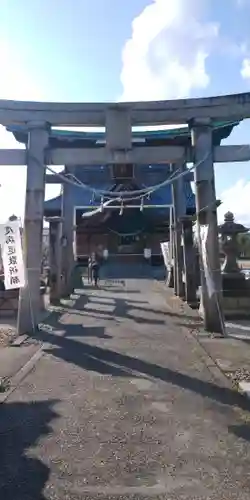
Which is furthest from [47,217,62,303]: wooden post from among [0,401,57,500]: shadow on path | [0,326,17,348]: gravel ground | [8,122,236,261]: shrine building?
[8,122,236,261]: shrine building

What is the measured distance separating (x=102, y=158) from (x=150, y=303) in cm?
665

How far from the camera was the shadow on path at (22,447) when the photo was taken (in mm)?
3482

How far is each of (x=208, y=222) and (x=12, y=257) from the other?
14.4ft

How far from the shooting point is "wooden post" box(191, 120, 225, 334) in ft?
32.8

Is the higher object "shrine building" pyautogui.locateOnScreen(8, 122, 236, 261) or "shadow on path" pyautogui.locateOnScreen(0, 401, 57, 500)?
"shrine building" pyautogui.locateOnScreen(8, 122, 236, 261)

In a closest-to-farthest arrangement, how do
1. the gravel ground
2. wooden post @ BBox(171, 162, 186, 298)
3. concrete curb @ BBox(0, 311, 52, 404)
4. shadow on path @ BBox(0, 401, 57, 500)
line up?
shadow on path @ BBox(0, 401, 57, 500)
concrete curb @ BBox(0, 311, 52, 404)
the gravel ground
wooden post @ BBox(171, 162, 186, 298)

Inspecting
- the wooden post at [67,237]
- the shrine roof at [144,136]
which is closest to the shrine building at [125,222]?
the shrine roof at [144,136]

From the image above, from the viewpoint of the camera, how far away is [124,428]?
4680mm

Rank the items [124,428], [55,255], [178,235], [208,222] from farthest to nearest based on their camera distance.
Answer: [178,235]
[55,255]
[208,222]
[124,428]

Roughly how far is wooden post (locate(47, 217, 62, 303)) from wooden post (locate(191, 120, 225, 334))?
686cm

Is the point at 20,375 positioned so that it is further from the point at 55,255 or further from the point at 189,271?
the point at 55,255

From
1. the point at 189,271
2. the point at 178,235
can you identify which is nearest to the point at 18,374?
the point at 189,271

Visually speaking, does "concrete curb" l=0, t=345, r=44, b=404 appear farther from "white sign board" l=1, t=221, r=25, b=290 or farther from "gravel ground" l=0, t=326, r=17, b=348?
"white sign board" l=1, t=221, r=25, b=290

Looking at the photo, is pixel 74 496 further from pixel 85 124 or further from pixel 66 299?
pixel 66 299
